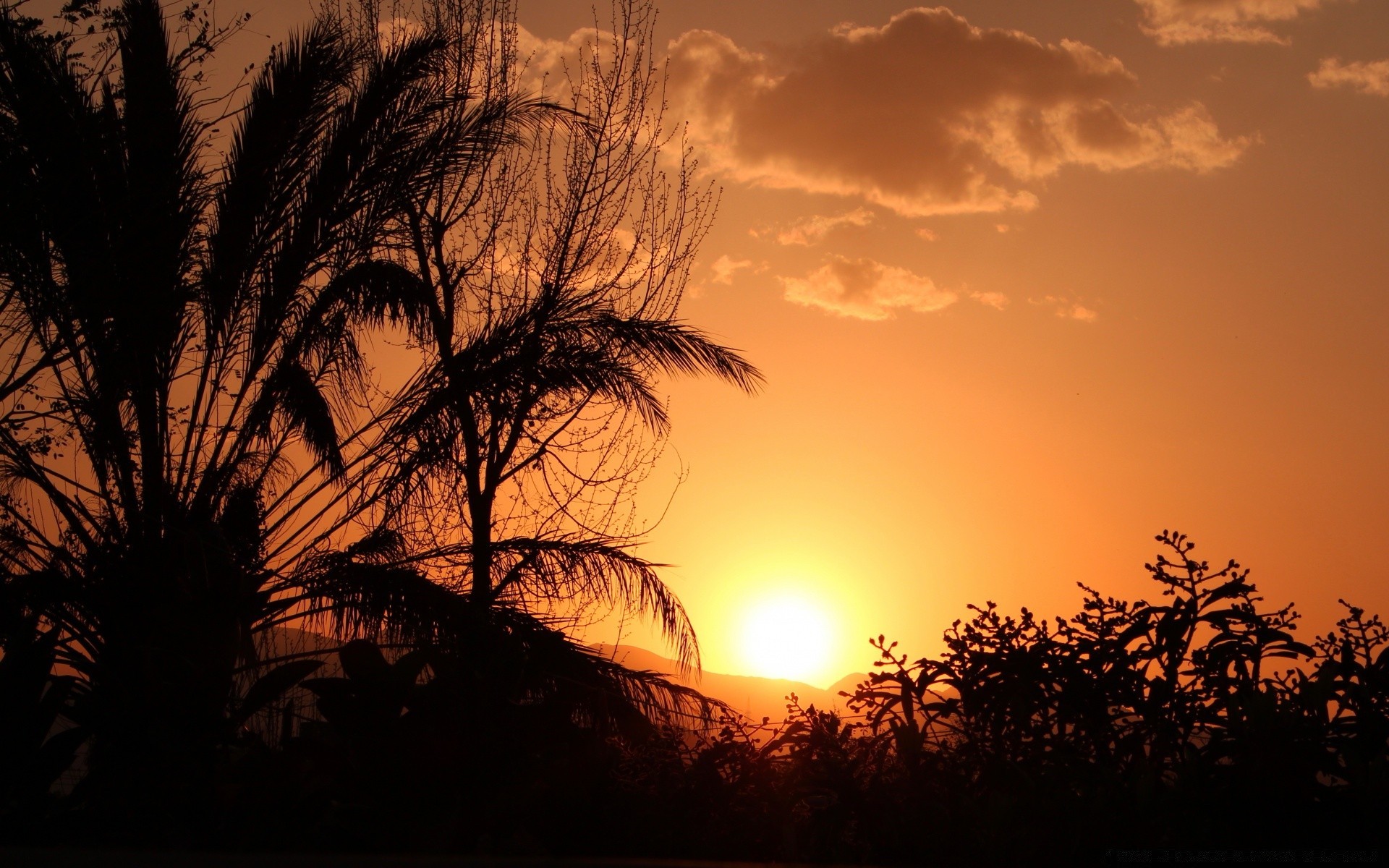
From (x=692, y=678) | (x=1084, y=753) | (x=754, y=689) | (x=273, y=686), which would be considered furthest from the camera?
(x=692, y=678)

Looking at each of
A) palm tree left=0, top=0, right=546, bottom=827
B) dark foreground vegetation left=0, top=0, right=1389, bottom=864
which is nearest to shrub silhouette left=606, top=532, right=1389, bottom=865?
dark foreground vegetation left=0, top=0, right=1389, bottom=864

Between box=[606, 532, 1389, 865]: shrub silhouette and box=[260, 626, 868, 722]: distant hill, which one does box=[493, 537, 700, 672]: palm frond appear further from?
box=[606, 532, 1389, 865]: shrub silhouette


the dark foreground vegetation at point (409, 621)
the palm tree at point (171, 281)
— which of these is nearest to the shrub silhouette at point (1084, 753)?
the dark foreground vegetation at point (409, 621)

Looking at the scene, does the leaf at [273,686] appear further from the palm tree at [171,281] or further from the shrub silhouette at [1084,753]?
the shrub silhouette at [1084,753]

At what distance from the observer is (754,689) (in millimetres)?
7059

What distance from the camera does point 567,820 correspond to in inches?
109

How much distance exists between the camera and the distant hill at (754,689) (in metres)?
2.92

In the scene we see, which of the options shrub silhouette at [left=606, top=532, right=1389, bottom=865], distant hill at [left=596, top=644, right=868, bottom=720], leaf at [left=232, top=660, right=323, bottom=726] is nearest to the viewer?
shrub silhouette at [left=606, top=532, right=1389, bottom=865]

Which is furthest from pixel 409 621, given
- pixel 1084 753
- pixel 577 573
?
pixel 1084 753

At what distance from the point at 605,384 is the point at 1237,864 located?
5.42 meters

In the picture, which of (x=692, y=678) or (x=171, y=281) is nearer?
(x=171, y=281)

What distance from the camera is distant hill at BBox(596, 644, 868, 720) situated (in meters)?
2.92

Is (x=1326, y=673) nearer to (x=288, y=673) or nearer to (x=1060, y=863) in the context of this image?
(x=1060, y=863)

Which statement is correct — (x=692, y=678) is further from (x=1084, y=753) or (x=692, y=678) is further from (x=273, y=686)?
(x=1084, y=753)
